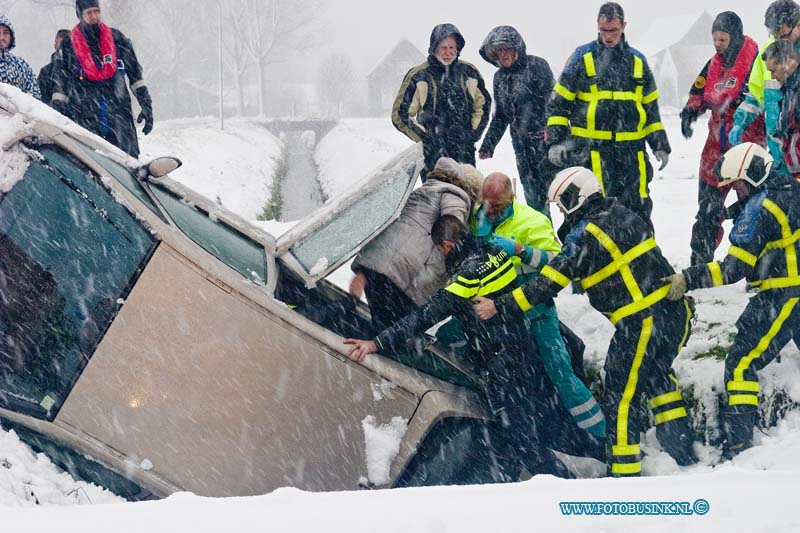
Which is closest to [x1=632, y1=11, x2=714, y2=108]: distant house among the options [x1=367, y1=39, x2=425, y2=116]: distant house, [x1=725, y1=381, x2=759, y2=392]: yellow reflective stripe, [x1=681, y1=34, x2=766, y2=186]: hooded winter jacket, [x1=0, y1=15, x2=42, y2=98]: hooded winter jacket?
[x1=367, y1=39, x2=425, y2=116]: distant house

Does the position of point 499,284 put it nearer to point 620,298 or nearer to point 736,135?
point 620,298

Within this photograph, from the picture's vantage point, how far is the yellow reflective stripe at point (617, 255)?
4082mm

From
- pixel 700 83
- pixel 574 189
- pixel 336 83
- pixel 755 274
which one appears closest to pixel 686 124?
pixel 700 83

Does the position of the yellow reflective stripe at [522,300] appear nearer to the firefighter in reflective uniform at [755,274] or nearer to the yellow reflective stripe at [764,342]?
the firefighter in reflective uniform at [755,274]

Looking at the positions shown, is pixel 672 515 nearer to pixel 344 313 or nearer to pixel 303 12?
pixel 344 313

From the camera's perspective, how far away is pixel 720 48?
6.05 meters

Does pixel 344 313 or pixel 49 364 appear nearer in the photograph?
pixel 49 364

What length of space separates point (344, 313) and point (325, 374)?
4.05 ft

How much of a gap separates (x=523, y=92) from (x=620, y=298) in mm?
2721

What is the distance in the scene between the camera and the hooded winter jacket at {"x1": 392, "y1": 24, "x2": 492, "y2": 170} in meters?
6.47

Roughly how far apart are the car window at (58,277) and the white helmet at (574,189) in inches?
80.4

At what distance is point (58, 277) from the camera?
3316 millimetres

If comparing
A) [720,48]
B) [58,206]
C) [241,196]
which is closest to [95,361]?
[58,206]

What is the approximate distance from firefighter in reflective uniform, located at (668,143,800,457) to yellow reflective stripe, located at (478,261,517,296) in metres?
0.80
